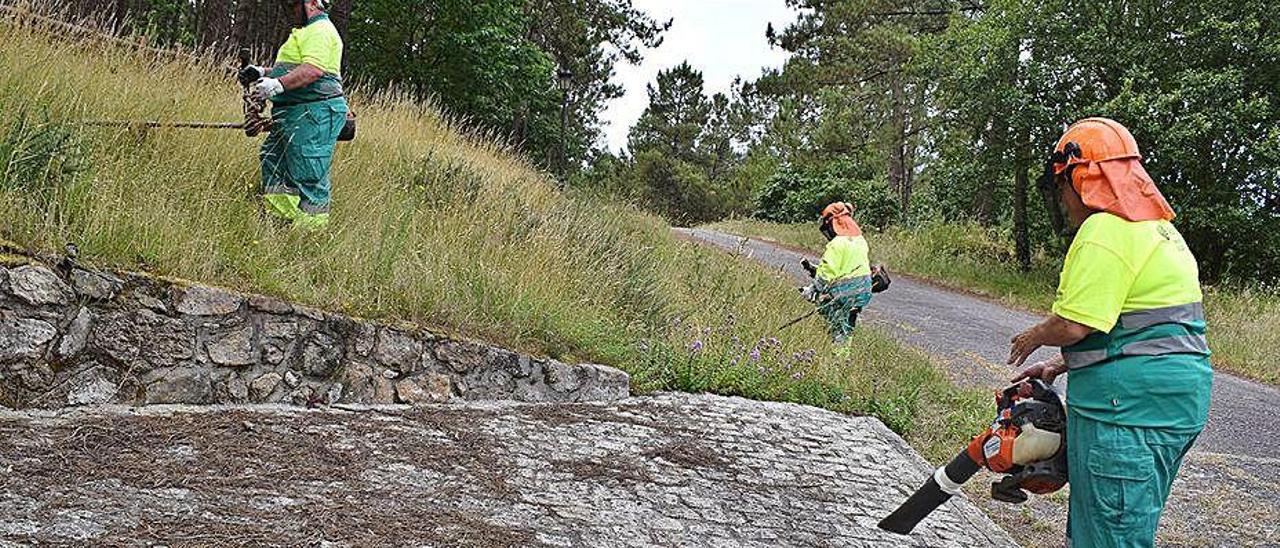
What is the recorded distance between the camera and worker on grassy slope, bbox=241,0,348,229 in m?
5.78

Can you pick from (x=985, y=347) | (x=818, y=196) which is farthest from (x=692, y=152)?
(x=985, y=347)

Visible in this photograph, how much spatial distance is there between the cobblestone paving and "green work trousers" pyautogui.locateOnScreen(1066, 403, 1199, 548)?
1.30 meters

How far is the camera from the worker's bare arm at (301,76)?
567cm

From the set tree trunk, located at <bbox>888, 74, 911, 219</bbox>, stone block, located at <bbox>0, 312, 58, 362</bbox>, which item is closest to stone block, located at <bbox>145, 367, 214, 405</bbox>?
stone block, located at <bbox>0, 312, 58, 362</bbox>

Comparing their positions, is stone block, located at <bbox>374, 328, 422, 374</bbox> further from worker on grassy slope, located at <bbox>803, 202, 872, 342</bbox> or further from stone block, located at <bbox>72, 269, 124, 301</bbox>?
worker on grassy slope, located at <bbox>803, 202, 872, 342</bbox>

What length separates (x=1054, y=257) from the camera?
19828 millimetres

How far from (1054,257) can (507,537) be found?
18807mm

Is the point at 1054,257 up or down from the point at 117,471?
up

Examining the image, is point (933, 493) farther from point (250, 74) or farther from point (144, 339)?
point (250, 74)

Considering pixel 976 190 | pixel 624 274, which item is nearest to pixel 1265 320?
pixel 976 190

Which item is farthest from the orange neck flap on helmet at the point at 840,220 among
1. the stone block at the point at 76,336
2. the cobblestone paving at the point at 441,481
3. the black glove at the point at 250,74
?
the stone block at the point at 76,336

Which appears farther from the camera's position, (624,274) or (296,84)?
(624,274)

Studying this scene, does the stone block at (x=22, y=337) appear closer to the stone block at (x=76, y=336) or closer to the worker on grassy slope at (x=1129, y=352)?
the stone block at (x=76, y=336)

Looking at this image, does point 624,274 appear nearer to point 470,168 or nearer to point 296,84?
point 470,168
